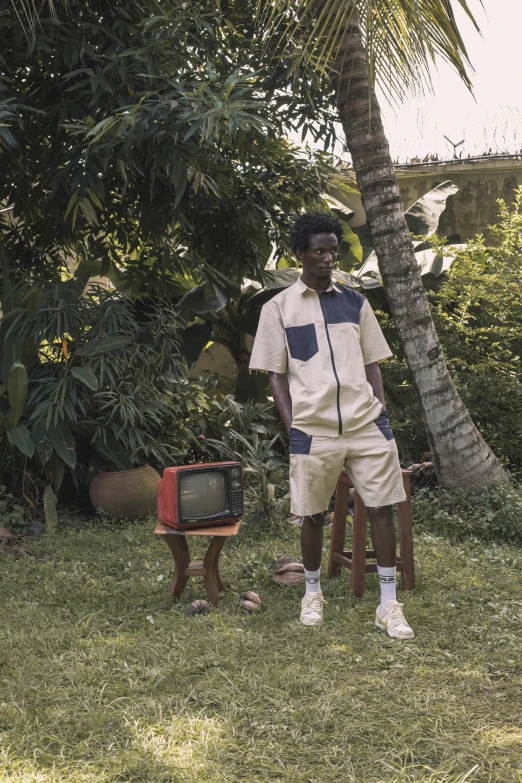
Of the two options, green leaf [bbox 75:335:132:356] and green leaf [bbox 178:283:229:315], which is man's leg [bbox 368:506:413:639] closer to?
green leaf [bbox 75:335:132:356]

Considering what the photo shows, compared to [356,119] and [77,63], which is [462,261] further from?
[77,63]

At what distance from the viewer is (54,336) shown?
6332 millimetres

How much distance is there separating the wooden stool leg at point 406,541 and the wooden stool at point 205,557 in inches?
35.9

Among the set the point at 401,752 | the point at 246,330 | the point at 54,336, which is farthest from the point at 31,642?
the point at 246,330

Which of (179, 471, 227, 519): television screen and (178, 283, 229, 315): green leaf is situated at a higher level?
(178, 283, 229, 315): green leaf

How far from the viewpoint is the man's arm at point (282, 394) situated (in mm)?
3932

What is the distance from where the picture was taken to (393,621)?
380 cm

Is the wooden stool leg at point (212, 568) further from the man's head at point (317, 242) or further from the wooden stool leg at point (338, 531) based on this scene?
the man's head at point (317, 242)

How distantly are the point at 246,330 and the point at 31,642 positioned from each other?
5175 mm

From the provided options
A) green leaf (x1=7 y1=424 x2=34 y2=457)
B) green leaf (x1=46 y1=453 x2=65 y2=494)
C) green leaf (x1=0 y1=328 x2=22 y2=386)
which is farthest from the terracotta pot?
green leaf (x1=0 y1=328 x2=22 y2=386)

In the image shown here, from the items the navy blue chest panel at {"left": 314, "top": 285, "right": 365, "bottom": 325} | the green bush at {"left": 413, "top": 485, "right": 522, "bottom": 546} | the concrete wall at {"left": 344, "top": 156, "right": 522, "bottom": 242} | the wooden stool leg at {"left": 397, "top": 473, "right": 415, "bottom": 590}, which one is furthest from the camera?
the concrete wall at {"left": 344, "top": 156, "right": 522, "bottom": 242}

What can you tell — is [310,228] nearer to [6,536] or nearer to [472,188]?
[6,536]

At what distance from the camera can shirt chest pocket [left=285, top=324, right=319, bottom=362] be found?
3.91 metres

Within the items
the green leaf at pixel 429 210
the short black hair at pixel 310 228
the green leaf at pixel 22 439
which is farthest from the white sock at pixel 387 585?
the green leaf at pixel 429 210
